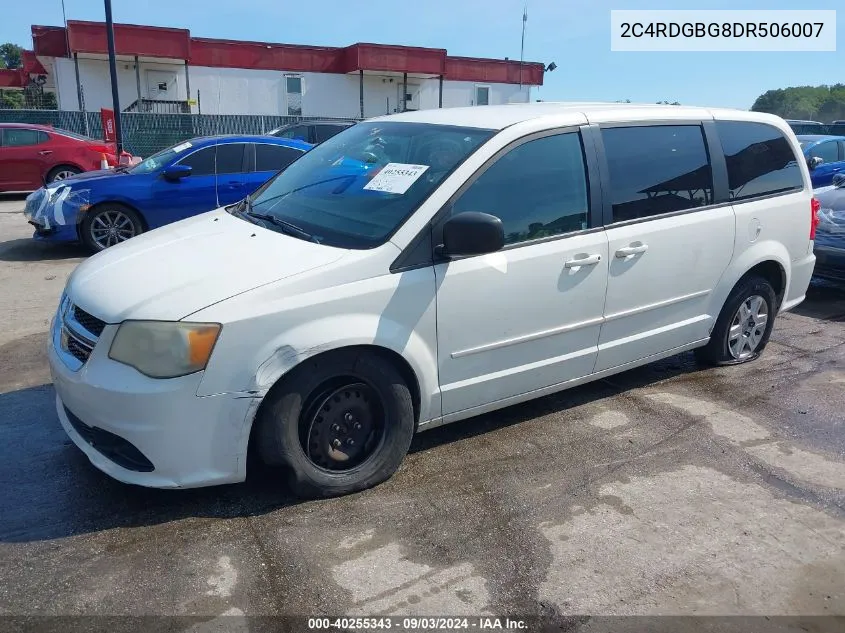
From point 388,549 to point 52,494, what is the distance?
1.65 meters

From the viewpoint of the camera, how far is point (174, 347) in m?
2.86

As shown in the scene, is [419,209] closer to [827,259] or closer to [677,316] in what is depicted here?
[677,316]

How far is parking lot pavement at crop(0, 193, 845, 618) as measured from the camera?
269 cm

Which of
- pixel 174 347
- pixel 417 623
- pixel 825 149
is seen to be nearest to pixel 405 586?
pixel 417 623

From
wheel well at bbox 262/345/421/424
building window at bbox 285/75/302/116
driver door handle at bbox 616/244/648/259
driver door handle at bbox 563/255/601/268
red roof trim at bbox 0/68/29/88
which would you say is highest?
red roof trim at bbox 0/68/29/88

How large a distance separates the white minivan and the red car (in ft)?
36.6

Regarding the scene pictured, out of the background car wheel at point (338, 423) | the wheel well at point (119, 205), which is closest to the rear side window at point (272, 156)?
the wheel well at point (119, 205)

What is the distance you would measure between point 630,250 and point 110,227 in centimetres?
676

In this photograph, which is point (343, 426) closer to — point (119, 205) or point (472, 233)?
point (472, 233)

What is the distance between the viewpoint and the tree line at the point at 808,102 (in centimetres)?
4762

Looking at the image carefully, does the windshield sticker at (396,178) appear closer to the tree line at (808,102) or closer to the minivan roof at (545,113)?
the minivan roof at (545,113)

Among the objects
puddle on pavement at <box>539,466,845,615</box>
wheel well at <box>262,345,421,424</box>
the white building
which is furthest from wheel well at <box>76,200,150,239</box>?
the white building

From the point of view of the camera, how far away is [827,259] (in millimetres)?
7090

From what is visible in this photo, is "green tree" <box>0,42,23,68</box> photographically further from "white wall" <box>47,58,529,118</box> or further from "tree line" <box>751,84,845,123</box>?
"tree line" <box>751,84,845,123</box>
